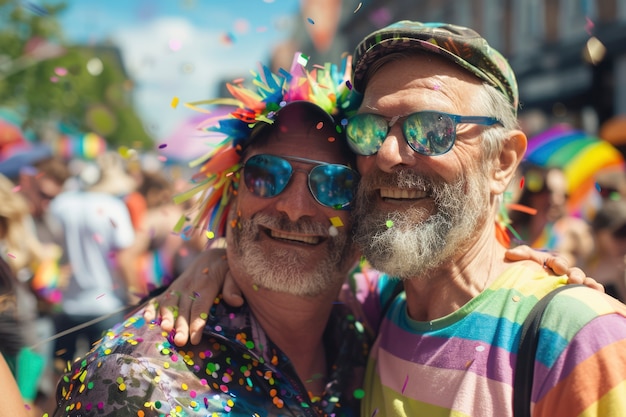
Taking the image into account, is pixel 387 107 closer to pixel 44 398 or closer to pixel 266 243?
pixel 266 243

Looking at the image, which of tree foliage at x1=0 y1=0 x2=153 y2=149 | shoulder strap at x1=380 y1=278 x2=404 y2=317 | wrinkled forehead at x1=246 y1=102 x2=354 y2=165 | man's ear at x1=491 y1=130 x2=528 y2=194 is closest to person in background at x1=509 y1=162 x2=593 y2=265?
shoulder strap at x1=380 y1=278 x2=404 y2=317

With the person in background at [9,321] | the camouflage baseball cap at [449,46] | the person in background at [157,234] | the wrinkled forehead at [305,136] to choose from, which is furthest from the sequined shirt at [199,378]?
the person in background at [157,234]

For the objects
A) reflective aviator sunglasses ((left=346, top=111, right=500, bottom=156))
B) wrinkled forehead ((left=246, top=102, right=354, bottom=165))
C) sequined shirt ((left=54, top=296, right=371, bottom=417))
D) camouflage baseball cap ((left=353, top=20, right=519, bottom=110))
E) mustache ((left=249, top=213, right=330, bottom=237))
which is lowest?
sequined shirt ((left=54, top=296, right=371, bottom=417))

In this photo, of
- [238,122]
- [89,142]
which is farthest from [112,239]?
[89,142]

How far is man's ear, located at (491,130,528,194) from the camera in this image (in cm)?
229

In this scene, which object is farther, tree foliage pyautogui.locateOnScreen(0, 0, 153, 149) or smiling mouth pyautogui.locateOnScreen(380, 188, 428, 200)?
tree foliage pyautogui.locateOnScreen(0, 0, 153, 149)

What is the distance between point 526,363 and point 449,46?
42.4 inches

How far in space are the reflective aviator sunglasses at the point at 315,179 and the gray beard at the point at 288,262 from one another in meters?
0.11

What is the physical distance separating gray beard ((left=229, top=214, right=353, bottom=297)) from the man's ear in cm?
61

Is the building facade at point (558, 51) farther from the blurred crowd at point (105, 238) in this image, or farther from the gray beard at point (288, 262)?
the gray beard at point (288, 262)

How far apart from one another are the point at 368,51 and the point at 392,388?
3.96 ft

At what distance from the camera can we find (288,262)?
2.39m

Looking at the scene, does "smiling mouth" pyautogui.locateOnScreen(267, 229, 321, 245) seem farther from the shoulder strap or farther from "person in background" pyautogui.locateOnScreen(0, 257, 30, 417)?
"person in background" pyautogui.locateOnScreen(0, 257, 30, 417)

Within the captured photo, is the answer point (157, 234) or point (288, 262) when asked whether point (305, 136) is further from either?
point (157, 234)
